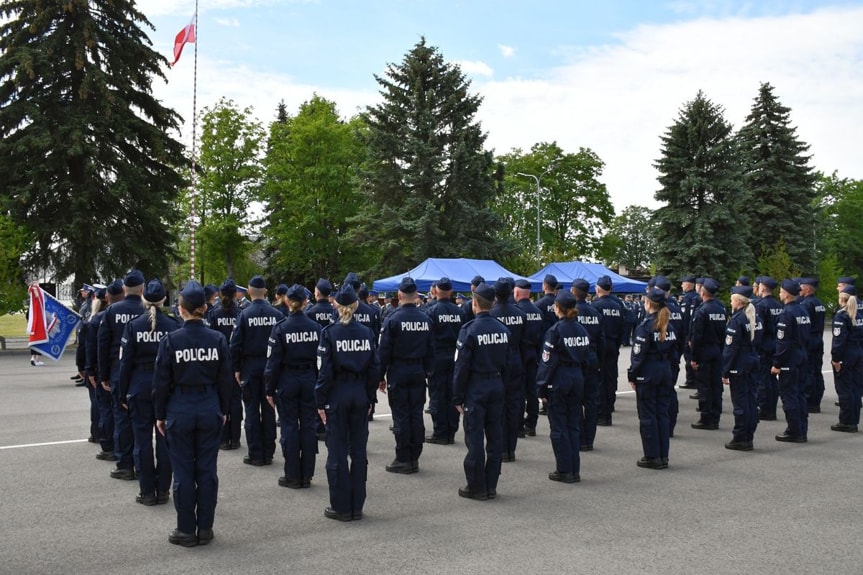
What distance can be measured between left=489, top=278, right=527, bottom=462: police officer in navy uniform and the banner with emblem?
11882mm

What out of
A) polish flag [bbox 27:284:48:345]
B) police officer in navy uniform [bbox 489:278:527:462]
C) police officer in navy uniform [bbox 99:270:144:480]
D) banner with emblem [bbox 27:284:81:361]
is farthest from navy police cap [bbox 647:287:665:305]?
polish flag [bbox 27:284:48:345]

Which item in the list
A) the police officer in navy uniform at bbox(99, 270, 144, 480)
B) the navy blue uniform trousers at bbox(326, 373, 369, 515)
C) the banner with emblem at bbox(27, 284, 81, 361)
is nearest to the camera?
the navy blue uniform trousers at bbox(326, 373, 369, 515)

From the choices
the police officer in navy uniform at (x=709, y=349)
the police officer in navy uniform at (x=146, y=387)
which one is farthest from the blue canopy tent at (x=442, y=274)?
the police officer in navy uniform at (x=146, y=387)

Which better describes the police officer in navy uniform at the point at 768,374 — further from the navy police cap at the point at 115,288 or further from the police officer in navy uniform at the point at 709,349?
the navy police cap at the point at 115,288

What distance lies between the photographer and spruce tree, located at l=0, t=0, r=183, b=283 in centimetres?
2691

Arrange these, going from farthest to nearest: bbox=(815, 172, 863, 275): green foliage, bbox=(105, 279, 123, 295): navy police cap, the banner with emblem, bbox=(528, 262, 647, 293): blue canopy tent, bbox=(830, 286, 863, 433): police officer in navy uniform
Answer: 1. bbox=(815, 172, 863, 275): green foliage
2. bbox=(528, 262, 647, 293): blue canopy tent
3. the banner with emblem
4. bbox=(830, 286, 863, 433): police officer in navy uniform
5. bbox=(105, 279, 123, 295): navy police cap

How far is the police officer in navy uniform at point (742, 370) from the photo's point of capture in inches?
389

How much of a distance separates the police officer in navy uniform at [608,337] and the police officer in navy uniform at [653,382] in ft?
8.66

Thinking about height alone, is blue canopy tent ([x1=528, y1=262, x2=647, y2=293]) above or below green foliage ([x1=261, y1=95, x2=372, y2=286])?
below

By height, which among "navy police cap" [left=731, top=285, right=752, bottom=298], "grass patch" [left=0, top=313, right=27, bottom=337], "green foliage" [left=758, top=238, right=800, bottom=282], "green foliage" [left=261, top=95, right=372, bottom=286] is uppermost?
"green foliage" [left=261, top=95, right=372, bottom=286]

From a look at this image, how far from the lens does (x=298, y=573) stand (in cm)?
537

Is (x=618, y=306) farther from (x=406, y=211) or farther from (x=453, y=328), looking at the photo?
(x=406, y=211)

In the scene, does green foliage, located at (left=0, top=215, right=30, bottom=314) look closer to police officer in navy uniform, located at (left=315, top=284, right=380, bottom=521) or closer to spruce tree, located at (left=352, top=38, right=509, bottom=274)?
spruce tree, located at (left=352, top=38, right=509, bottom=274)

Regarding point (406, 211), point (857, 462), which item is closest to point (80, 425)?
point (857, 462)
